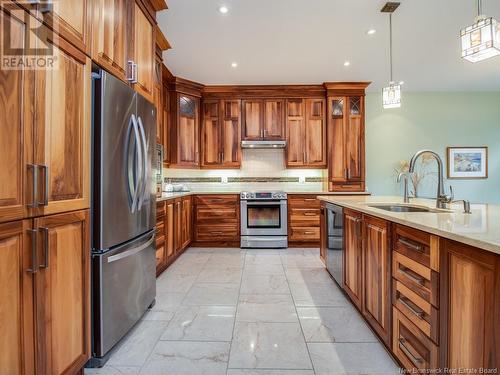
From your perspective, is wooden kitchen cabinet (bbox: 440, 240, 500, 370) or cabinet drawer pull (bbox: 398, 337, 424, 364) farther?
cabinet drawer pull (bbox: 398, 337, 424, 364)

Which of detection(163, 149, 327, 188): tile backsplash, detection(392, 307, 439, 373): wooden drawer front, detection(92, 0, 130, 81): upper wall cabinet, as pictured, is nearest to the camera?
detection(392, 307, 439, 373): wooden drawer front

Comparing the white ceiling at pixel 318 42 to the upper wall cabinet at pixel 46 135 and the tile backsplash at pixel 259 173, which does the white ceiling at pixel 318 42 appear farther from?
the upper wall cabinet at pixel 46 135

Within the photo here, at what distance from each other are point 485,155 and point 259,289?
5234 millimetres

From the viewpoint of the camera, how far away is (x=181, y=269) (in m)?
3.38

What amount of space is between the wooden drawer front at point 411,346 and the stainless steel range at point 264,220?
2.86 meters

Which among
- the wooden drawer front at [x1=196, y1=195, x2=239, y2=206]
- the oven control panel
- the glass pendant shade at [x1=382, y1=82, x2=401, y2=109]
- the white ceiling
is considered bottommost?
the wooden drawer front at [x1=196, y1=195, x2=239, y2=206]

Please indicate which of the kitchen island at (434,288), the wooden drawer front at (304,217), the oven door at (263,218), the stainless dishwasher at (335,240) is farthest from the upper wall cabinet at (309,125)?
the kitchen island at (434,288)

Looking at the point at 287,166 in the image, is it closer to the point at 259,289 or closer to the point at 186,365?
the point at 259,289

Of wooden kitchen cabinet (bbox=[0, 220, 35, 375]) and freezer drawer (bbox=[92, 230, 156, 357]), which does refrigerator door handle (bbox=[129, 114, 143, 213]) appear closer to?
freezer drawer (bbox=[92, 230, 156, 357])

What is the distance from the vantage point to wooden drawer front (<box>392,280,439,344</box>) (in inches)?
47.3

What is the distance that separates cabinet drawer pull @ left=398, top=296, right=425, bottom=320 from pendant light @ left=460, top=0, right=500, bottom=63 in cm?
153

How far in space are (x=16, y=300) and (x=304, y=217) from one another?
3.81m

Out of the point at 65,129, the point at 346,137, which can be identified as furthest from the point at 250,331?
the point at 346,137

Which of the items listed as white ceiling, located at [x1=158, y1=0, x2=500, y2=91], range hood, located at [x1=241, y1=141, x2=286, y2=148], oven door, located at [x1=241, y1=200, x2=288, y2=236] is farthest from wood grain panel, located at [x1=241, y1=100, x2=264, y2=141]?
oven door, located at [x1=241, y1=200, x2=288, y2=236]
